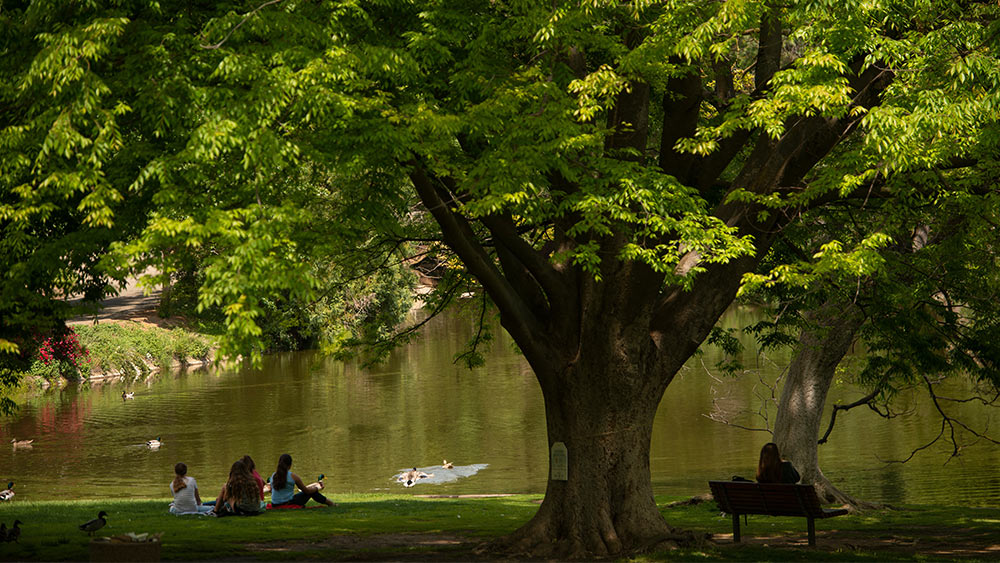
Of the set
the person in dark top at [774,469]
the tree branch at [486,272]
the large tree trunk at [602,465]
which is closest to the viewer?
the tree branch at [486,272]

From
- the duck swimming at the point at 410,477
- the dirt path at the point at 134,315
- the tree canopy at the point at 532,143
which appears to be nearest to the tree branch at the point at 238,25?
the tree canopy at the point at 532,143

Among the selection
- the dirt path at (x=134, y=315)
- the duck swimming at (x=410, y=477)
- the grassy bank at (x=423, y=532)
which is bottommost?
the grassy bank at (x=423, y=532)

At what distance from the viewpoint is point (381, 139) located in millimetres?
9727

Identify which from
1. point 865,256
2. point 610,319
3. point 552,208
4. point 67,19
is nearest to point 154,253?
point 67,19

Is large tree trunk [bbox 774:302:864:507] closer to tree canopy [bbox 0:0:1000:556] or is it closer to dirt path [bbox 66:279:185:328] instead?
tree canopy [bbox 0:0:1000:556]

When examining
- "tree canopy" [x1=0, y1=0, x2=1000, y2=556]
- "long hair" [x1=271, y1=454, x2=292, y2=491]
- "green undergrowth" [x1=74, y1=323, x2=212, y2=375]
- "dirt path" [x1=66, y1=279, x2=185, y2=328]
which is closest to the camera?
"tree canopy" [x1=0, y1=0, x2=1000, y2=556]

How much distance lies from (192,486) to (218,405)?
21948mm

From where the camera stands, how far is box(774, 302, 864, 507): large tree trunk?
17.5m

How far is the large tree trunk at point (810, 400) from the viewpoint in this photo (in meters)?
17.5

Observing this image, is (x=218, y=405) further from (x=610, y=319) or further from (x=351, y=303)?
(x=610, y=319)

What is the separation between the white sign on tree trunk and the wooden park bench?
1.71 meters

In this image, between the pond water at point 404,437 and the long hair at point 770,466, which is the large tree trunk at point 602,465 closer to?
the long hair at point 770,466

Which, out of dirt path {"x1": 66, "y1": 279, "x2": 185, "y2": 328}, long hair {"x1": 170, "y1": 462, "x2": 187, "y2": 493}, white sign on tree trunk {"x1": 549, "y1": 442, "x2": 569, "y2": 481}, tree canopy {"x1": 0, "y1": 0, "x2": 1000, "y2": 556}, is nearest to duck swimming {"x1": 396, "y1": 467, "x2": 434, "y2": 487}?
long hair {"x1": 170, "y1": 462, "x2": 187, "y2": 493}

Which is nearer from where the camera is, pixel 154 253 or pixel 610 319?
pixel 154 253
